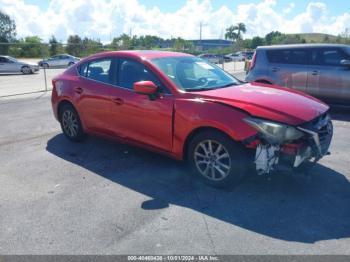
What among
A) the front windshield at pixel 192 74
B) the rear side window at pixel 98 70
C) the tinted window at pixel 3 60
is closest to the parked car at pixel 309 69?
the front windshield at pixel 192 74

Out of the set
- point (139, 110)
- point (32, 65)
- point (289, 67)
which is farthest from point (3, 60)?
point (139, 110)

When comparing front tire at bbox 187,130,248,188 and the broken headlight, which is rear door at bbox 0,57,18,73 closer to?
front tire at bbox 187,130,248,188

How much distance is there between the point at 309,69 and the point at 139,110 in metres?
5.61

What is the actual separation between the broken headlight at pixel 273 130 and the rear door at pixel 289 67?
549 centimetres

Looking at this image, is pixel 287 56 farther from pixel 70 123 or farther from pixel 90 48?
pixel 90 48

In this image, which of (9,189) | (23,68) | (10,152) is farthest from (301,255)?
(23,68)

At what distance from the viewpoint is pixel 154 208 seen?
381 centimetres

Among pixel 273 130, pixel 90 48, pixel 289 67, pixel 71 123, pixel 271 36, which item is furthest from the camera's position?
pixel 271 36

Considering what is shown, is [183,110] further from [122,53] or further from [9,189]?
[9,189]

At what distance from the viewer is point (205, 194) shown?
4152mm

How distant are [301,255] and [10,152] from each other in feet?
15.7

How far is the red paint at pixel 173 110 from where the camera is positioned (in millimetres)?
3963

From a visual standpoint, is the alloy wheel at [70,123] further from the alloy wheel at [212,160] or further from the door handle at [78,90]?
the alloy wheel at [212,160]

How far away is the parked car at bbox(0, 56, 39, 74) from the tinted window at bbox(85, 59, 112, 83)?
22377 millimetres
